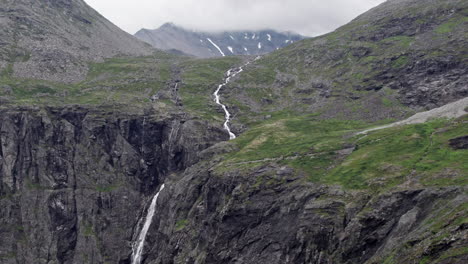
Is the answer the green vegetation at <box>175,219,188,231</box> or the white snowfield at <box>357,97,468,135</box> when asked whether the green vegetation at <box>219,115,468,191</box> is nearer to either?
the white snowfield at <box>357,97,468,135</box>

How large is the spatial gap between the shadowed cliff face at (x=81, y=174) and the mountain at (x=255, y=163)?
37 centimetres

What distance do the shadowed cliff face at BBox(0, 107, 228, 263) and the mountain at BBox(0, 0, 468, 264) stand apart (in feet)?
1.22

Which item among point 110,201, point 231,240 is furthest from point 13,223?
point 231,240

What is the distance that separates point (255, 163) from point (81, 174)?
5911 centimetres

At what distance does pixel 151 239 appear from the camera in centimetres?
11075

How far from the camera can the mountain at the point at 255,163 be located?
6700 cm

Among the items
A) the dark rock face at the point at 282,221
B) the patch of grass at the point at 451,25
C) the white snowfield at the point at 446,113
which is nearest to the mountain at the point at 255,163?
the dark rock face at the point at 282,221

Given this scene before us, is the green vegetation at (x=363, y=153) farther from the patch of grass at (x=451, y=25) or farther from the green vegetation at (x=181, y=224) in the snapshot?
the patch of grass at (x=451, y=25)

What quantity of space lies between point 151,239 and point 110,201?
22.8 metres

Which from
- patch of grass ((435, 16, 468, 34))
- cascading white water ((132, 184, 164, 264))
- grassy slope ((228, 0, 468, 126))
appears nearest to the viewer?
cascading white water ((132, 184, 164, 264))

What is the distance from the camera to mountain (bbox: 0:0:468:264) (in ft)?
220

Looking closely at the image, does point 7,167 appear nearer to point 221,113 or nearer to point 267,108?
point 221,113

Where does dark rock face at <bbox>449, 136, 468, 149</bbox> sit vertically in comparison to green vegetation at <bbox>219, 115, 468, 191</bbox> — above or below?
above

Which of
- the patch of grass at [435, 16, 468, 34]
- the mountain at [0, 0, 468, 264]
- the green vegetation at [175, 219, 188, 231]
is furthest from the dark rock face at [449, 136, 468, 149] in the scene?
the patch of grass at [435, 16, 468, 34]
